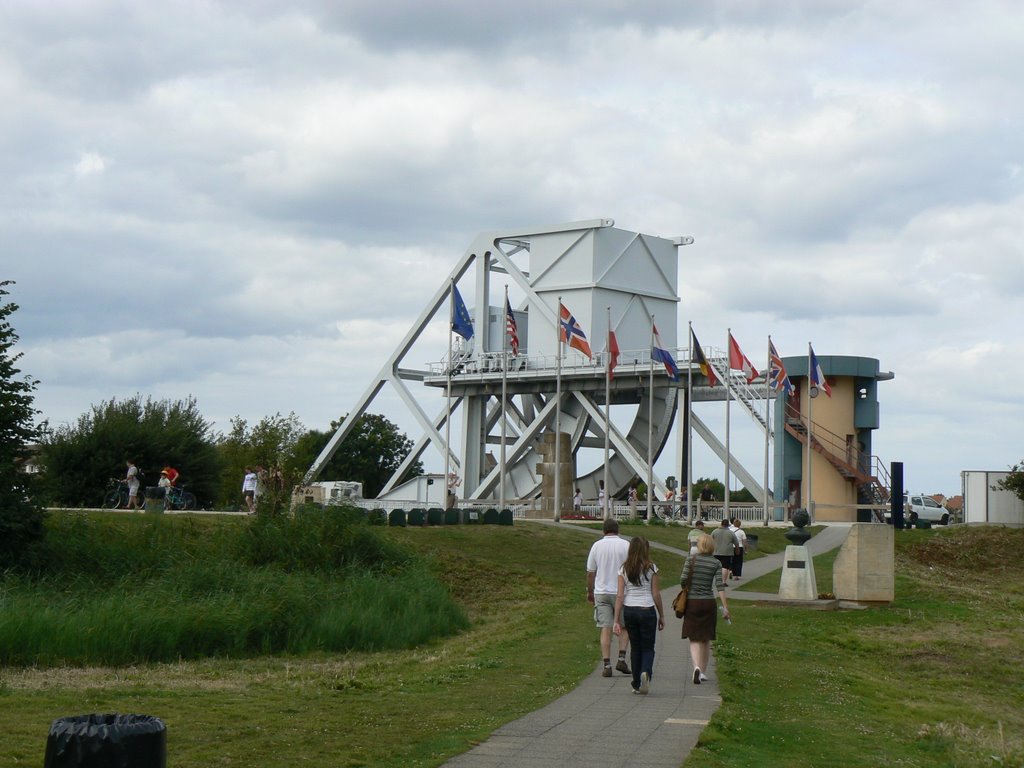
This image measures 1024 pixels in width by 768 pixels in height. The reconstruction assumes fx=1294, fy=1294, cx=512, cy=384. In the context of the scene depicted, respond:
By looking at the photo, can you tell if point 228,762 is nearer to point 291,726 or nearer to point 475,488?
point 291,726

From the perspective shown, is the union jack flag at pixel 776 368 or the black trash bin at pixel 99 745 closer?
the black trash bin at pixel 99 745

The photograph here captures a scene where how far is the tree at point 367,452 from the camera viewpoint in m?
98.9

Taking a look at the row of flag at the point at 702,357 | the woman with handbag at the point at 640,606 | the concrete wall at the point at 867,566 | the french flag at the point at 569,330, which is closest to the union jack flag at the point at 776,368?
the row of flag at the point at 702,357

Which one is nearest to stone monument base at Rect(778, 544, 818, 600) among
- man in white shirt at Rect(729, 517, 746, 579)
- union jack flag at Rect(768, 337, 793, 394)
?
man in white shirt at Rect(729, 517, 746, 579)

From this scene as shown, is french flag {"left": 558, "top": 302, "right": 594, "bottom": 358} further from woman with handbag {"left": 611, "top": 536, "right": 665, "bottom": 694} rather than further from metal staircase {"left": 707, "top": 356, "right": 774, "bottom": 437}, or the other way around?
woman with handbag {"left": 611, "top": 536, "right": 665, "bottom": 694}

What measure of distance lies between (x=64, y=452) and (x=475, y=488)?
29.4 meters

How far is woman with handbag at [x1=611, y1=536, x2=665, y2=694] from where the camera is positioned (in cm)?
1435

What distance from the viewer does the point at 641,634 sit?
14422 mm

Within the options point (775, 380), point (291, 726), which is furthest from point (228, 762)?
point (775, 380)

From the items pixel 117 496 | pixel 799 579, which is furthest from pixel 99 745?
pixel 117 496

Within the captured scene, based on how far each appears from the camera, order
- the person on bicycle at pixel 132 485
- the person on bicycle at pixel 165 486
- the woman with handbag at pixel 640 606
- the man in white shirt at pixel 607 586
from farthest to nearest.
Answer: the person on bicycle at pixel 132 485 < the person on bicycle at pixel 165 486 < the man in white shirt at pixel 607 586 < the woman with handbag at pixel 640 606

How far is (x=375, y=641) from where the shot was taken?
2262cm

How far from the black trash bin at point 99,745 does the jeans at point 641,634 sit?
8.35m

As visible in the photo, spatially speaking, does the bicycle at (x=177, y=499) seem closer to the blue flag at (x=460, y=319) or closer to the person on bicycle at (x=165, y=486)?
the person on bicycle at (x=165, y=486)
